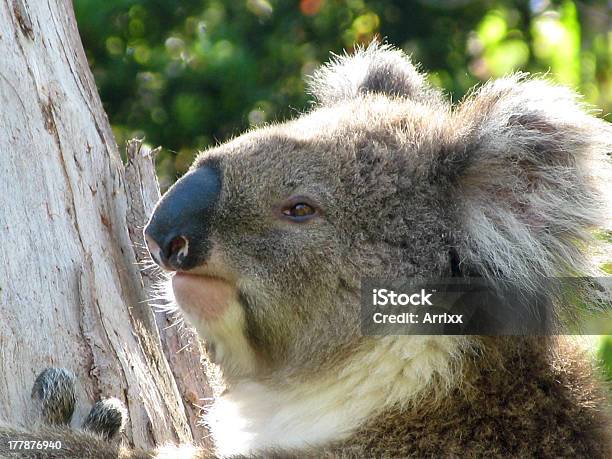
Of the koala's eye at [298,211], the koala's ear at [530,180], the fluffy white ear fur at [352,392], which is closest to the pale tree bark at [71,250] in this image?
the fluffy white ear fur at [352,392]

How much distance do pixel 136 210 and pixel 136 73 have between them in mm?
4295

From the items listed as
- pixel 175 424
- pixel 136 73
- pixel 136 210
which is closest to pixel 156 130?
pixel 136 73

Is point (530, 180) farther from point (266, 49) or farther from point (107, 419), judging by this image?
point (266, 49)

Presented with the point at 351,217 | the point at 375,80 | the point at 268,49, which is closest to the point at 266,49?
the point at 268,49

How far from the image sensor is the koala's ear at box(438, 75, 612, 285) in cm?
335

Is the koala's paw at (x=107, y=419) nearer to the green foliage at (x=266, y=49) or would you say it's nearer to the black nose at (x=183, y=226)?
the black nose at (x=183, y=226)

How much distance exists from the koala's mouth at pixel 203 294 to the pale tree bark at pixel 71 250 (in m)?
0.37

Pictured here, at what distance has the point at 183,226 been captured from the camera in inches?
135

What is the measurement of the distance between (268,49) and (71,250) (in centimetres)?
492

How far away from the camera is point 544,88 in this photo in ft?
11.6

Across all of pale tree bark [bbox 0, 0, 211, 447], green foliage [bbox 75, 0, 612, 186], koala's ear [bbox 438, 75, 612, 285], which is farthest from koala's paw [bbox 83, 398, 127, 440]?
green foliage [bbox 75, 0, 612, 186]

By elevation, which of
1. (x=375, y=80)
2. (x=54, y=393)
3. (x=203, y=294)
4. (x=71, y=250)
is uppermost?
(x=375, y=80)

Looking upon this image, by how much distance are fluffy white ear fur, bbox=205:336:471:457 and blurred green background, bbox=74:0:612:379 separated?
4.26 metres

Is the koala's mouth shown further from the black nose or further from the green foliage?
the green foliage
